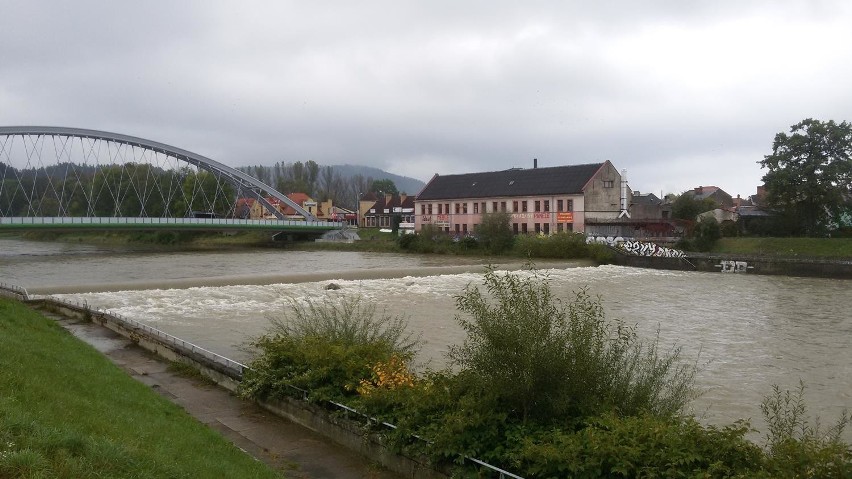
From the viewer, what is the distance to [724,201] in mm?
92562

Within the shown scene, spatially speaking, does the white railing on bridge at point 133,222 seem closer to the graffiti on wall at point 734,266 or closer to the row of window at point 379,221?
the row of window at point 379,221

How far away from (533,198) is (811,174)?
2415 centimetres

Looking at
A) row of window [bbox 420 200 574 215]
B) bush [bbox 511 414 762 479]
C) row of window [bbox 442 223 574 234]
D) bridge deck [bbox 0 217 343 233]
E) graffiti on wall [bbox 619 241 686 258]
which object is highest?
row of window [bbox 420 200 574 215]

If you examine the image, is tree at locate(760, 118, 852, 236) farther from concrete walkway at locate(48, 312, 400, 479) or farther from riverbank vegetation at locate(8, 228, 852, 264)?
concrete walkway at locate(48, 312, 400, 479)

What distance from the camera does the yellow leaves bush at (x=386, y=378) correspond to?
889cm

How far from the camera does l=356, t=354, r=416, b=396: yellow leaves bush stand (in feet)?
29.2

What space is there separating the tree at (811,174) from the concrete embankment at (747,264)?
1006 centimetres

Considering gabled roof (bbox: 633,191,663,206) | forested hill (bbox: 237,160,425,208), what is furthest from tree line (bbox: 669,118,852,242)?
forested hill (bbox: 237,160,425,208)

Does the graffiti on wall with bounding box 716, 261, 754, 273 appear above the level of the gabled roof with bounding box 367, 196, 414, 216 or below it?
below

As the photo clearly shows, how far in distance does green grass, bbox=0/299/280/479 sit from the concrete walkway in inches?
23.4

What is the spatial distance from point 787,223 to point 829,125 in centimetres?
792

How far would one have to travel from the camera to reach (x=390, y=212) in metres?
92.8

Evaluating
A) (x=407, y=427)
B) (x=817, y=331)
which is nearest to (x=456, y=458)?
(x=407, y=427)

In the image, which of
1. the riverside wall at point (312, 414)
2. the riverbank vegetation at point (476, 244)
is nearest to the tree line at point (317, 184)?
the riverbank vegetation at point (476, 244)
